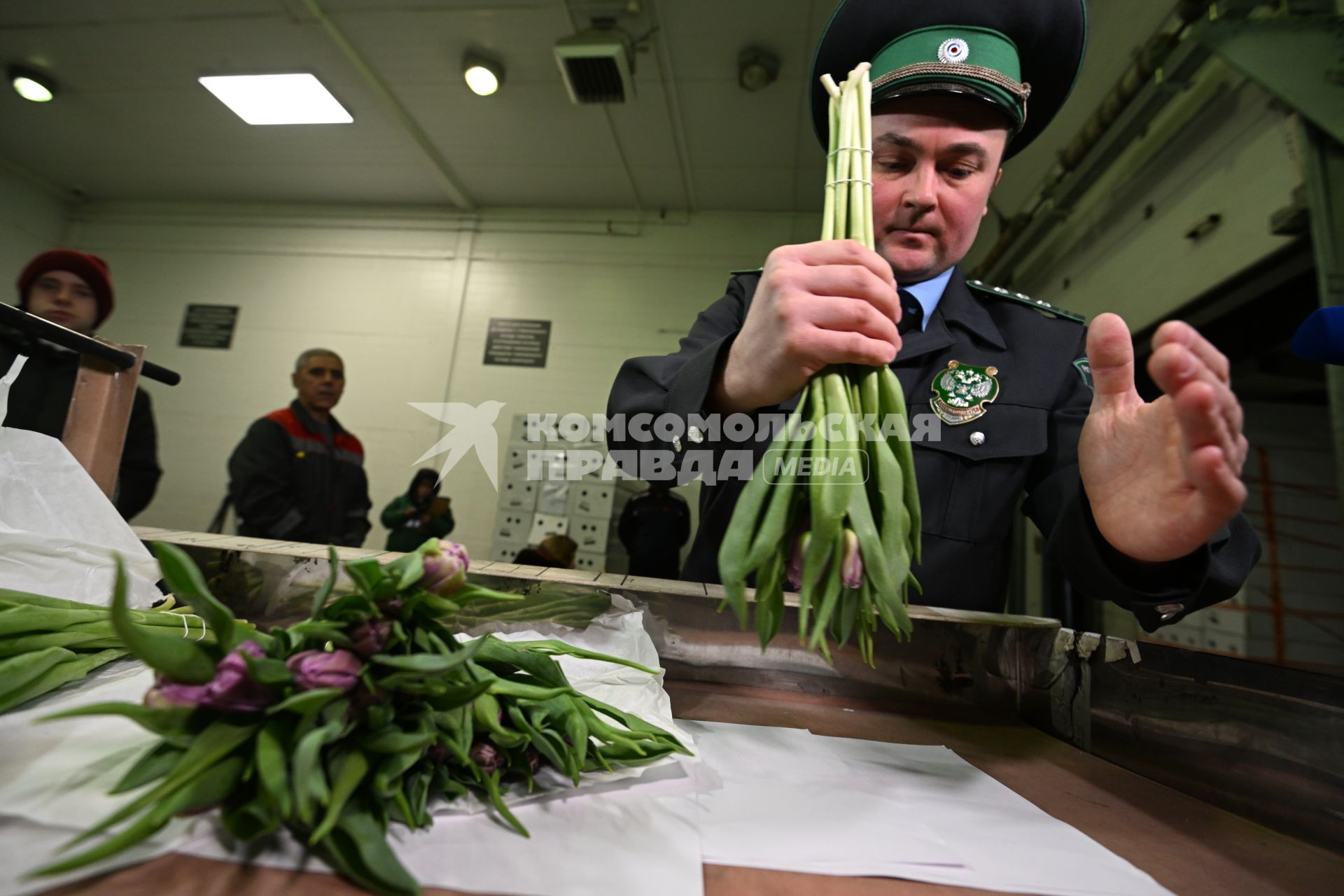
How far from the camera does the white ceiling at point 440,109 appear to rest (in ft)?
10.4

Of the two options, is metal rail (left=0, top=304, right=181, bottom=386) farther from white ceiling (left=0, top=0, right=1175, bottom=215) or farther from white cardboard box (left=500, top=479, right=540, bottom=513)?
white cardboard box (left=500, top=479, right=540, bottom=513)

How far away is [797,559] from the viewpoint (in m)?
0.52

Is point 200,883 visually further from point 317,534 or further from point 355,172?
point 355,172

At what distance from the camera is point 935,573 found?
1034 millimetres

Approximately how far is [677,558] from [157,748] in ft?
11.3

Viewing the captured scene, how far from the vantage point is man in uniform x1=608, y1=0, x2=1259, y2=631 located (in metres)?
0.51

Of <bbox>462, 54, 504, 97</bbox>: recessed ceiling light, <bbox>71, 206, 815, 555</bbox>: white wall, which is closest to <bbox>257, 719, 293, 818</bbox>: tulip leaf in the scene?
<bbox>462, 54, 504, 97</bbox>: recessed ceiling light

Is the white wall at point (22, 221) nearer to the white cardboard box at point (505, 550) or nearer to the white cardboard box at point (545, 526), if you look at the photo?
the white cardboard box at point (505, 550)

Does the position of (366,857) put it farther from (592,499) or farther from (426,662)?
(592,499)

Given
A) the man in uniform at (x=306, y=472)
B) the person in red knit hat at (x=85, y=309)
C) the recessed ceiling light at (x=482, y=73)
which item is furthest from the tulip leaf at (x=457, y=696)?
the recessed ceiling light at (x=482, y=73)

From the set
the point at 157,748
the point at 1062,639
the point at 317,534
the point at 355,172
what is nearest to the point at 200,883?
the point at 157,748

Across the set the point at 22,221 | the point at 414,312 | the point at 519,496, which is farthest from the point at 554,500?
the point at 22,221

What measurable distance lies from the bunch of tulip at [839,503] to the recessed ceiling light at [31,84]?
5873 millimetres

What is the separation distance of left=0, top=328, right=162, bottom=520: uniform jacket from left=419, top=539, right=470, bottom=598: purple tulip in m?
0.79
